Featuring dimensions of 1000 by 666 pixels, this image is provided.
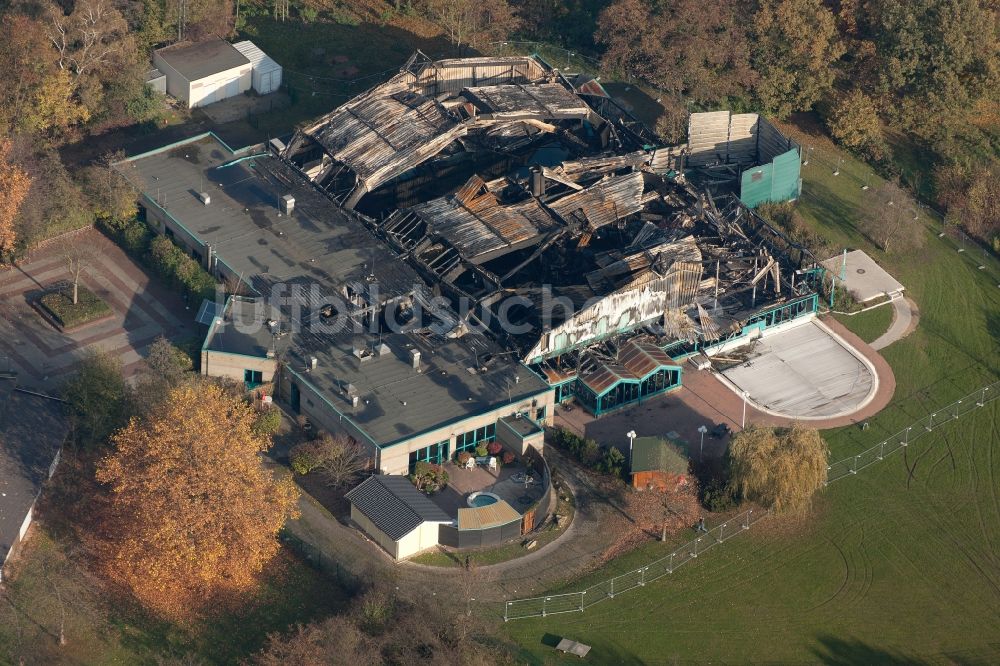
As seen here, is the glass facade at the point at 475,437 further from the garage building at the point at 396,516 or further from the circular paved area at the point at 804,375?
the circular paved area at the point at 804,375

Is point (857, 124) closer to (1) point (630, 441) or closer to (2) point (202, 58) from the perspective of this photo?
(1) point (630, 441)

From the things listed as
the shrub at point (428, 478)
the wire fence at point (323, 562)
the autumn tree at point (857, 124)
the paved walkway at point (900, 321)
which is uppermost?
the autumn tree at point (857, 124)

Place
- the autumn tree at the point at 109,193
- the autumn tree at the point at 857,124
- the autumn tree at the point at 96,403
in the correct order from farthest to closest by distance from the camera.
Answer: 1. the autumn tree at the point at 857,124
2. the autumn tree at the point at 109,193
3. the autumn tree at the point at 96,403

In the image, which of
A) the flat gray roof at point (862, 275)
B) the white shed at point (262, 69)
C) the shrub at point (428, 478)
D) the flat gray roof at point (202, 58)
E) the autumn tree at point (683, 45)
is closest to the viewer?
the shrub at point (428, 478)

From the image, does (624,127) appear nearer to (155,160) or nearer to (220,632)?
(155,160)

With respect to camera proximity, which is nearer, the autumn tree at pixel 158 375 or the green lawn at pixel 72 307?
the autumn tree at pixel 158 375

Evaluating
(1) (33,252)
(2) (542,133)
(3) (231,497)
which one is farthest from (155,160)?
(3) (231,497)

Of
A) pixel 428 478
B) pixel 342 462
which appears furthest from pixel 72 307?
pixel 428 478

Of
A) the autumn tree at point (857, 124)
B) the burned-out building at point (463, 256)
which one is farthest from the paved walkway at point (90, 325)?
the autumn tree at point (857, 124)
